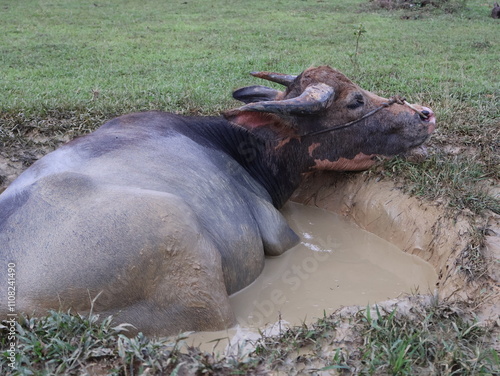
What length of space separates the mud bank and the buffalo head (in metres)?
0.29

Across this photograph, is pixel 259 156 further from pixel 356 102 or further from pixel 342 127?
pixel 356 102

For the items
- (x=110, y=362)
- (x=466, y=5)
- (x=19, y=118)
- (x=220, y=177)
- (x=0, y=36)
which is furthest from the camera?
(x=466, y=5)

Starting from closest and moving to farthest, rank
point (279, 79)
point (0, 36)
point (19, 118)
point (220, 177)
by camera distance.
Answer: point (220, 177) → point (279, 79) → point (19, 118) → point (0, 36)

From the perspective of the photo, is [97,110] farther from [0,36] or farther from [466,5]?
[466,5]

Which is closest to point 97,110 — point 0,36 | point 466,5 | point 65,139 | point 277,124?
point 65,139

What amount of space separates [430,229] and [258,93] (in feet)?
6.27

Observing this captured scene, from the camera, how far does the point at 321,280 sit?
4.29 metres

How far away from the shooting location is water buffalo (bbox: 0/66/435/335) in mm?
3184

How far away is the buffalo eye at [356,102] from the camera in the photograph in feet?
16.0

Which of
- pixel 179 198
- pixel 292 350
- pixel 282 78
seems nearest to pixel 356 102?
pixel 282 78

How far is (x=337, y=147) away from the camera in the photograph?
16.1 ft

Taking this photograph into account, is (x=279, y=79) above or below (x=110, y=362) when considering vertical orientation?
above

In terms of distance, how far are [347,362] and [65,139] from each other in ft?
12.3

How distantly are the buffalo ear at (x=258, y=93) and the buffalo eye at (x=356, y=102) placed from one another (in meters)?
0.68
